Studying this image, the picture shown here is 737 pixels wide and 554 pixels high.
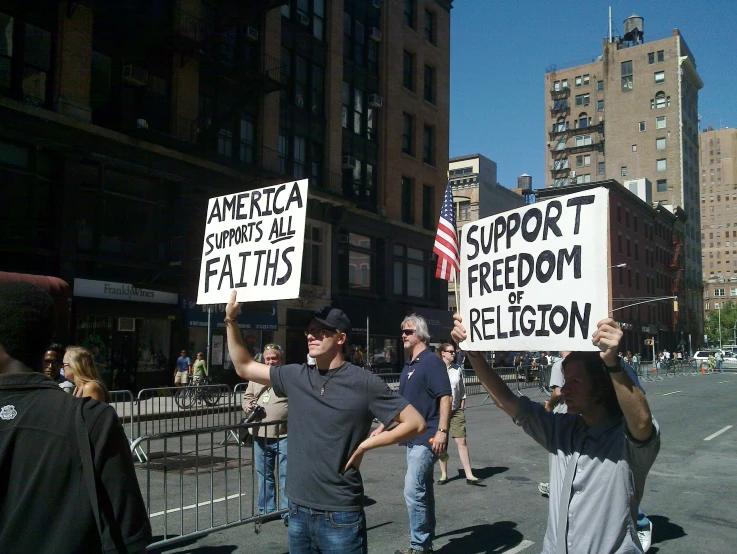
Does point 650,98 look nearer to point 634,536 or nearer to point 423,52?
point 423,52

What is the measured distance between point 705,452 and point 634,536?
1065 cm

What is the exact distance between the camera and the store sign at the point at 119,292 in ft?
69.6

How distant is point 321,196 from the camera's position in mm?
30328

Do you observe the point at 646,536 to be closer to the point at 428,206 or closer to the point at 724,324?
the point at 428,206

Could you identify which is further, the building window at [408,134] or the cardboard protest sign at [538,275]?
the building window at [408,134]

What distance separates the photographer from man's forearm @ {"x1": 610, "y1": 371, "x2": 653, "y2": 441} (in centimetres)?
295

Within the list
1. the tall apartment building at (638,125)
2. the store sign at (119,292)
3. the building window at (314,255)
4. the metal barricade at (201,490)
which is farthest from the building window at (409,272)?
the tall apartment building at (638,125)

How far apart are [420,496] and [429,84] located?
121 ft

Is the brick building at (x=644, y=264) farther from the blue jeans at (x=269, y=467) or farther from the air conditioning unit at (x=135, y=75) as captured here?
the blue jeans at (x=269, y=467)

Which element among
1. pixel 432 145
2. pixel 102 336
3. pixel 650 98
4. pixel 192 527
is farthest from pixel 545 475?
pixel 650 98

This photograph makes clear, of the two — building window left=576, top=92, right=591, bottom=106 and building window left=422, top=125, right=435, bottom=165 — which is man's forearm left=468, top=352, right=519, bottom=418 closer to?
building window left=422, top=125, right=435, bottom=165

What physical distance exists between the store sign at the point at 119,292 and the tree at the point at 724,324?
12352 cm

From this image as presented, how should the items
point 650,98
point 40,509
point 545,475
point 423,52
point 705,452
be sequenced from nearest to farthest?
point 40,509 → point 545,475 → point 705,452 → point 423,52 → point 650,98

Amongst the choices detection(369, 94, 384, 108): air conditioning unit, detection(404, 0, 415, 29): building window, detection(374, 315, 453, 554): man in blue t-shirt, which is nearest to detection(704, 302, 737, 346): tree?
detection(404, 0, 415, 29): building window
